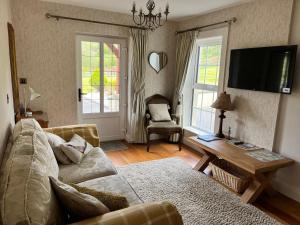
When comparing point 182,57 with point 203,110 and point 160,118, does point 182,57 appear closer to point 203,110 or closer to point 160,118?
point 203,110

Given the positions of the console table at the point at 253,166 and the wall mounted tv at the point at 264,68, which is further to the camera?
the wall mounted tv at the point at 264,68

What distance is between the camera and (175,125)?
411 cm

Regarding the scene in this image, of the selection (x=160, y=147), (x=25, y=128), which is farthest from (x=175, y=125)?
(x=25, y=128)

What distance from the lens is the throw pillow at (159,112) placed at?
14.0 ft

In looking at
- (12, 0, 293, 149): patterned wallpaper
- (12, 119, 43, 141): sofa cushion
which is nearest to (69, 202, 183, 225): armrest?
(12, 119, 43, 141): sofa cushion

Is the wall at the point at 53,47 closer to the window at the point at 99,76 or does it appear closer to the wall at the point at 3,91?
the window at the point at 99,76

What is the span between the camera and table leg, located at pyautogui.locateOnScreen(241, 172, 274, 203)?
2496 mm

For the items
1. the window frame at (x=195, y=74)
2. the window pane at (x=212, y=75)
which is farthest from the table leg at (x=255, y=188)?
the window pane at (x=212, y=75)

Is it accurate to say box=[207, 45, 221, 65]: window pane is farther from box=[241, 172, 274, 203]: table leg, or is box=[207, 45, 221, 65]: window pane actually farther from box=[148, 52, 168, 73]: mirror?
box=[241, 172, 274, 203]: table leg

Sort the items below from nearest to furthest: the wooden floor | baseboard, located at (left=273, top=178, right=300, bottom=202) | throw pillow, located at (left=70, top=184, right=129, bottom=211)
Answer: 1. throw pillow, located at (left=70, top=184, right=129, bottom=211)
2. the wooden floor
3. baseboard, located at (left=273, top=178, right=300, bottom=202)

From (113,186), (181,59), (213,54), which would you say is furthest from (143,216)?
(181,59)

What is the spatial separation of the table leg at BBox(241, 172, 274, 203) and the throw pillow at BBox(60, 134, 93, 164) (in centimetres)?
191

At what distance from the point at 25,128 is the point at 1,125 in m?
0.18

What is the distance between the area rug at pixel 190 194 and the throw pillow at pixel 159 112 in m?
1.01
